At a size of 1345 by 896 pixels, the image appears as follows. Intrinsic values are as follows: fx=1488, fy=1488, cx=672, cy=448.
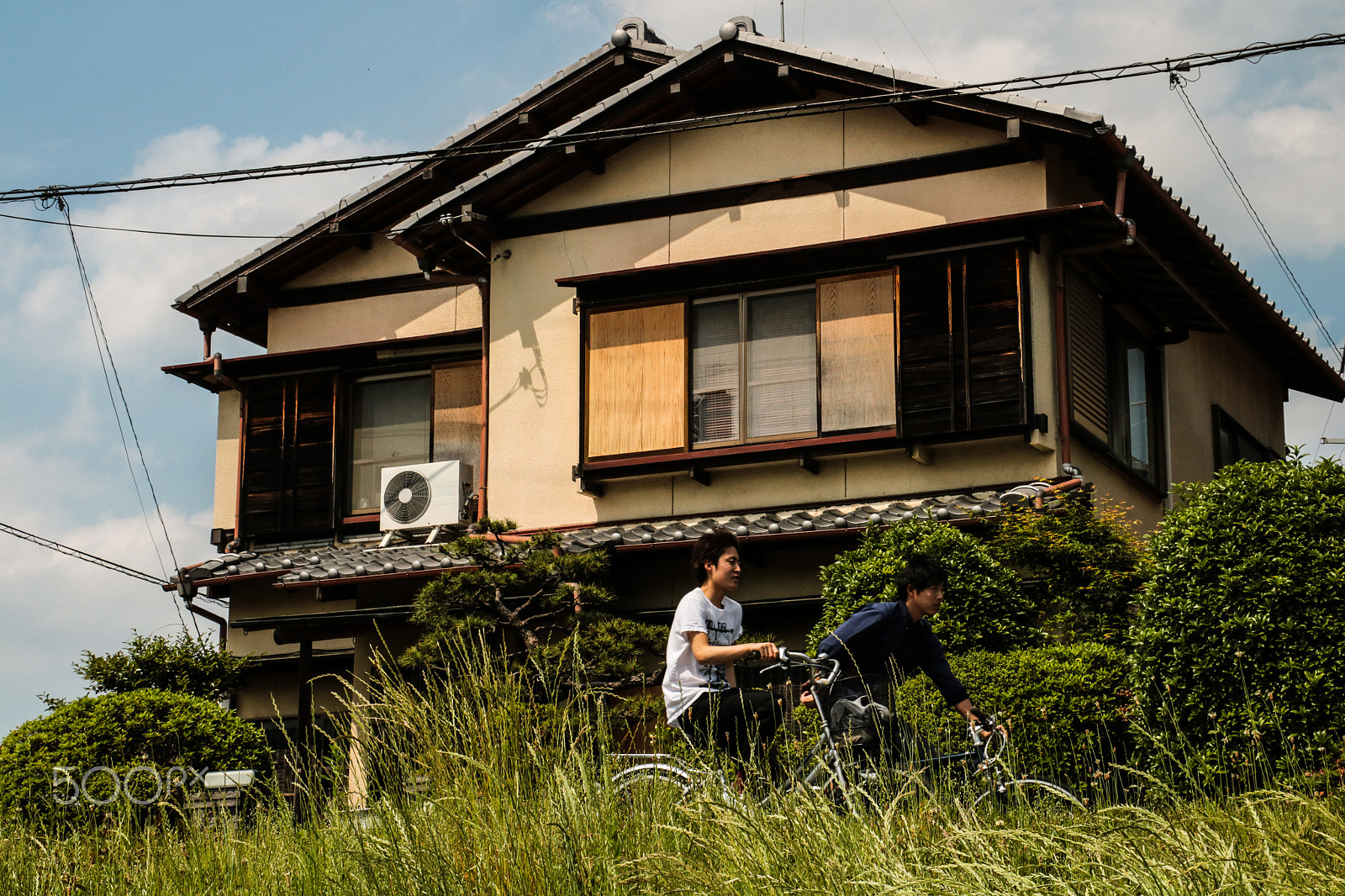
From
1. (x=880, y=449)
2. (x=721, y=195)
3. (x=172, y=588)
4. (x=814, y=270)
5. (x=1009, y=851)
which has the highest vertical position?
(x=721, y=195)

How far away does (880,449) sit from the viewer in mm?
13266

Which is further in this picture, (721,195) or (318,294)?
(318,294)

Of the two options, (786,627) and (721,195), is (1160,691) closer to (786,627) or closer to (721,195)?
(786,627)

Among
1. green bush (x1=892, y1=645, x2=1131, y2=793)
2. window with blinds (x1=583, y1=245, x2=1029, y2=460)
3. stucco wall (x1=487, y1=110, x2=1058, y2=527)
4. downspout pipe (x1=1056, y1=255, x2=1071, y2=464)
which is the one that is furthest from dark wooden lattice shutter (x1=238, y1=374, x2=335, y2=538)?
green bush (x1=892, y1=645, x2=1131, y2=793)

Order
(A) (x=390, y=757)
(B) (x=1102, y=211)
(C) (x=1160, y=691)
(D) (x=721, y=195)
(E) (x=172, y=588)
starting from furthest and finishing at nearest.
A: (E) (x=172, y=588)
(D) (x=721, y=195)
(B) (x=1102, y=211)
(C) (x=1160, y=691)
(A) (x=390, y=757)

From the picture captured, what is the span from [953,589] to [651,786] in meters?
4.88

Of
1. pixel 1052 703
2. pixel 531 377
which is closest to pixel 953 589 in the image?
pixel 1052 703

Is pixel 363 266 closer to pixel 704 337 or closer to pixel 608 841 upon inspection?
pixel 704 337

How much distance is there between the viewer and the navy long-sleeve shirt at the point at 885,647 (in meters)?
7.07

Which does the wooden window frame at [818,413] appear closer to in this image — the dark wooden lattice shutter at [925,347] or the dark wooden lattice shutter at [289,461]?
the dark wooden lattice shutter at [925,347]

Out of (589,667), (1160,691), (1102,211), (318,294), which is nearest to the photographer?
(1160,691)

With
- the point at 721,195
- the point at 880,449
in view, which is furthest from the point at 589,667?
the point at 721,195

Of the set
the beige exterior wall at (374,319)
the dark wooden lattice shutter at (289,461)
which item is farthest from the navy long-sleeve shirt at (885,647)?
the dark wooden lattice shutter at (289,461)

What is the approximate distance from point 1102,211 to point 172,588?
394 inches
